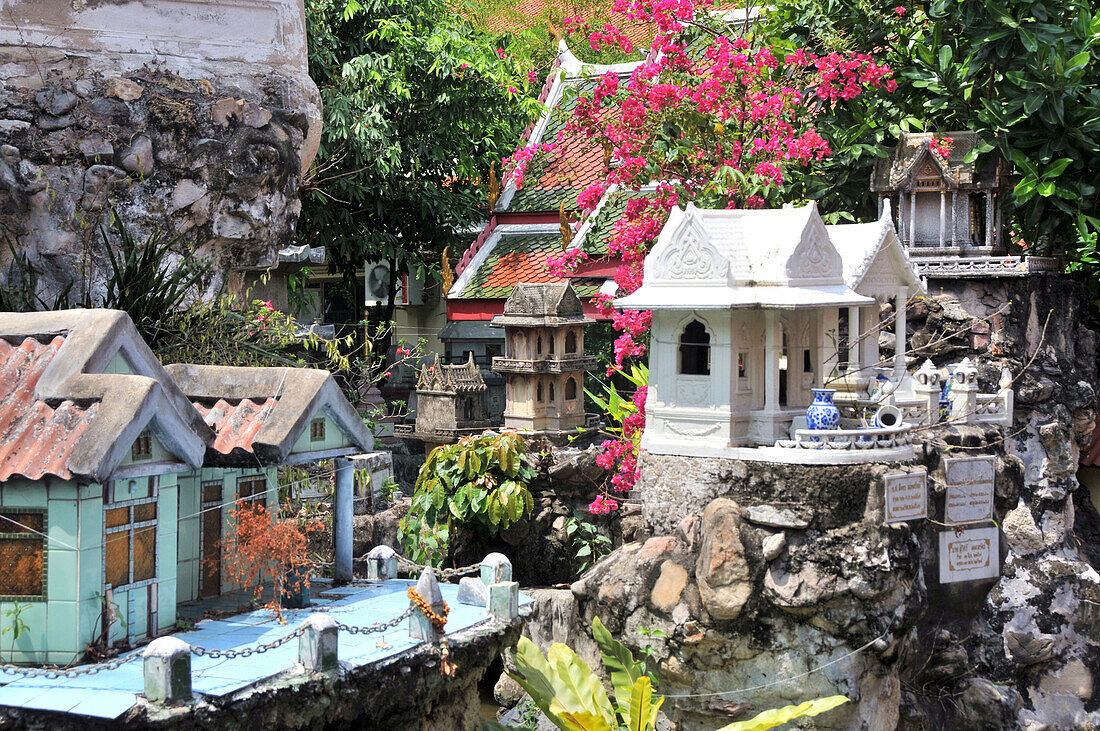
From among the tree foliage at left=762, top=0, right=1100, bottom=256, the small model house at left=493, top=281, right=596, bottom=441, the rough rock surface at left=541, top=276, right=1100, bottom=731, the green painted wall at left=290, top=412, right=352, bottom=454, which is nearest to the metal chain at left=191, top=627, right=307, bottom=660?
the green painted wall at left=290, top=412, right=352, bottom=454

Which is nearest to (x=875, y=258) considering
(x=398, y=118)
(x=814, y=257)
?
(x=814, y=257)

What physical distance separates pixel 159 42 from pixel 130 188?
5.19 ft

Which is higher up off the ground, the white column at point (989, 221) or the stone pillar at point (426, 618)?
the white column at point (989, 221)

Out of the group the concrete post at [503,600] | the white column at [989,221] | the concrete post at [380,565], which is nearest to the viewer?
the concrete post at [503,600]

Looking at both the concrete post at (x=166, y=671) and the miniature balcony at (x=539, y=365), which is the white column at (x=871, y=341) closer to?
the miniature balcony at (x=539, y=365)

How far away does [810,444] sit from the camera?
12.5 m

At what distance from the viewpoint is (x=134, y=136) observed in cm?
1274

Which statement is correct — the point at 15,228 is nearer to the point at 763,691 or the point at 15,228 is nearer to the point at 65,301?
the point at 65,301

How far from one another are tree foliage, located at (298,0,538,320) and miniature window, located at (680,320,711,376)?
34.6 feet

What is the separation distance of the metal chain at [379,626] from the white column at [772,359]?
503 centimetres

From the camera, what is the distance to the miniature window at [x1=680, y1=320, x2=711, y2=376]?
13.6 metres

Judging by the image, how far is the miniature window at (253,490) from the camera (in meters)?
10.6

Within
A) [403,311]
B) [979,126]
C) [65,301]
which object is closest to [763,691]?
[65,301]

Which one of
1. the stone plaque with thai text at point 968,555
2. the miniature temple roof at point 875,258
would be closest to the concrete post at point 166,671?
the stone plaque with thai text at point 968,555
